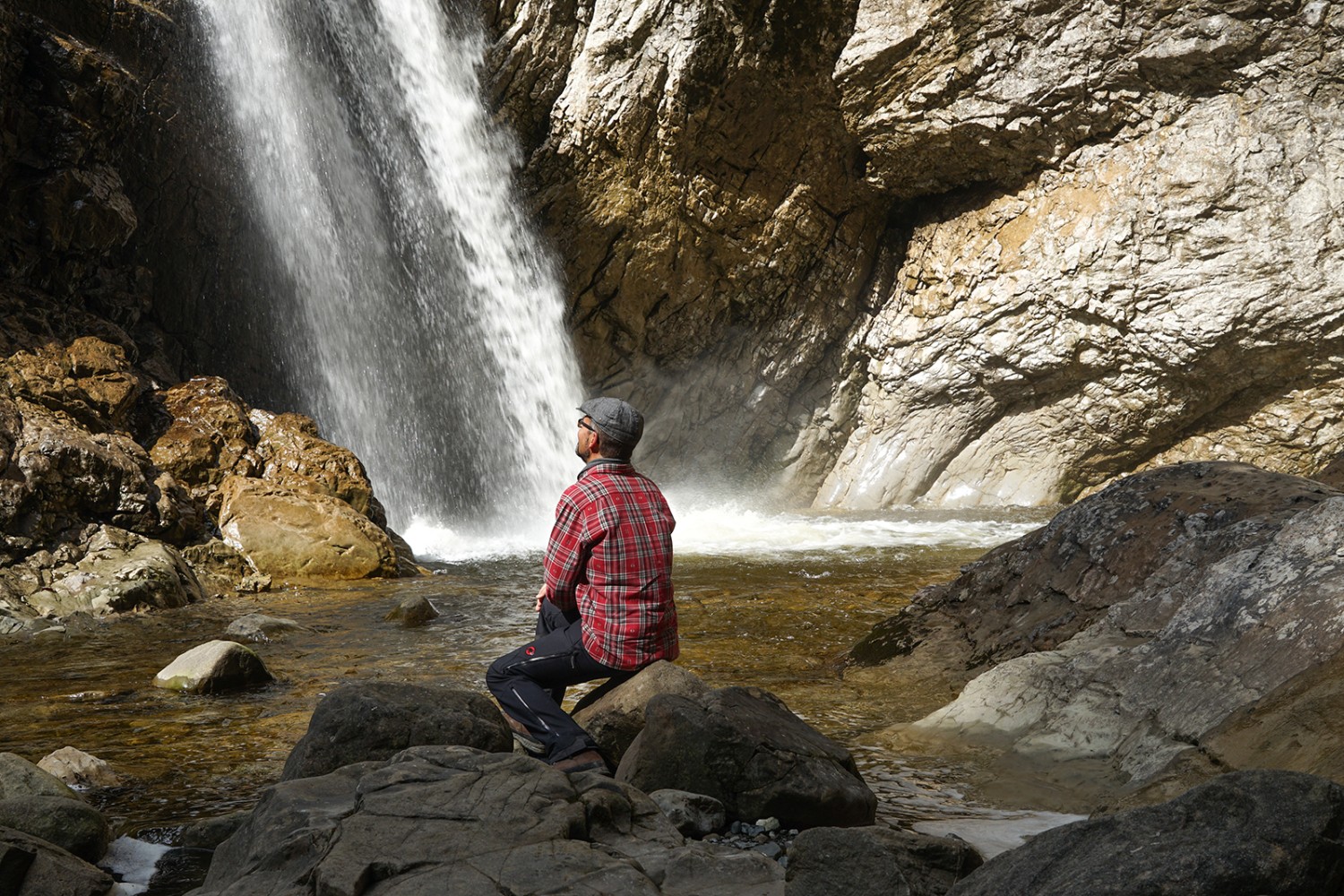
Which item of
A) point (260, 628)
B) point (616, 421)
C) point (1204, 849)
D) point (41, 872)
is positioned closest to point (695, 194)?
point (260, 628)

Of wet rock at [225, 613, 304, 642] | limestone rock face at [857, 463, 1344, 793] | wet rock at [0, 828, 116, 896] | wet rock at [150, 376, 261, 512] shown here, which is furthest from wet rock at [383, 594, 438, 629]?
wet rock at [0, 828, 116, 896]

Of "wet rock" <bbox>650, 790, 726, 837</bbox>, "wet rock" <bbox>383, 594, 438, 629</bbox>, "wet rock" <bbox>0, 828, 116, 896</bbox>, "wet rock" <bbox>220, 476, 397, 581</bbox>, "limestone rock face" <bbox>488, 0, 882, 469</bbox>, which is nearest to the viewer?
"wet rock" <bbox>0, 828, 116, 896</bbox>

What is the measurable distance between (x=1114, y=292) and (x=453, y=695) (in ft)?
50.9

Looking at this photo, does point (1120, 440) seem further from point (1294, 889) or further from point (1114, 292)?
point (1294, 889)

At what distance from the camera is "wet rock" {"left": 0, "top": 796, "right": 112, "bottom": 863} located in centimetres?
337

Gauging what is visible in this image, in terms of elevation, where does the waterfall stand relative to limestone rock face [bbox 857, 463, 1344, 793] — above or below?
above

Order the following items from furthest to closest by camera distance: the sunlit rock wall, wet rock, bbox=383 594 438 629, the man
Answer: the sunlit rock wall
wet rock, bbox=383 594 438 629
the man

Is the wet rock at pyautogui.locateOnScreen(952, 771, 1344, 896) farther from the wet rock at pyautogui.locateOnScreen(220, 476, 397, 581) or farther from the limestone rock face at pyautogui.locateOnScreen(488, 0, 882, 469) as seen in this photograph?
the limestone rock face at pyautogui.locateOnScreen(488, 0, 882, 469)

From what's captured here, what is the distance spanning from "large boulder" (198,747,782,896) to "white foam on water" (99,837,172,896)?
47 centimetres

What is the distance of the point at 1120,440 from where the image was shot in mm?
17938

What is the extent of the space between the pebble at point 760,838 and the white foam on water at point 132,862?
1.78m

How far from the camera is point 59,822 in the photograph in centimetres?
341

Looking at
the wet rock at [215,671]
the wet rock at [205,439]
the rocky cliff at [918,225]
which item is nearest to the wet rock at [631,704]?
the wet rock at [215,671]

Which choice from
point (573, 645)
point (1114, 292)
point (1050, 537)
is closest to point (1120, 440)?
point (1114, 292)
